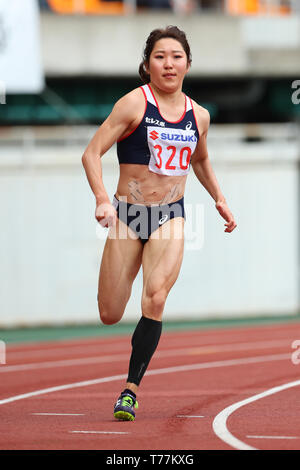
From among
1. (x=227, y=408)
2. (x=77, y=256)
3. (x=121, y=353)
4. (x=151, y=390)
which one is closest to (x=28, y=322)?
(x=77, y=256)

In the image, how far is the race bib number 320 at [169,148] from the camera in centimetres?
847

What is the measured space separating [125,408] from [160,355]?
7204 mm

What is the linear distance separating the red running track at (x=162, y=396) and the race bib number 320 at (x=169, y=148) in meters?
1.88

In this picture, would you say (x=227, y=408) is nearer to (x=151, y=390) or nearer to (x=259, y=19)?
(x=151, y=390)

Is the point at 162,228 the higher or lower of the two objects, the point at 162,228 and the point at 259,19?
Answer: the lower

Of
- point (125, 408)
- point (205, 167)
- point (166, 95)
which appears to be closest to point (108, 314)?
point (125, 408)

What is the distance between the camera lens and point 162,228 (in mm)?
8594

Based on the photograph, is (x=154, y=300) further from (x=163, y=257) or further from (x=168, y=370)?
(x=168, y=370)

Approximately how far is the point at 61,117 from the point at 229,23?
5348mm

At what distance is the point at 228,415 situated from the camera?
8695mm
